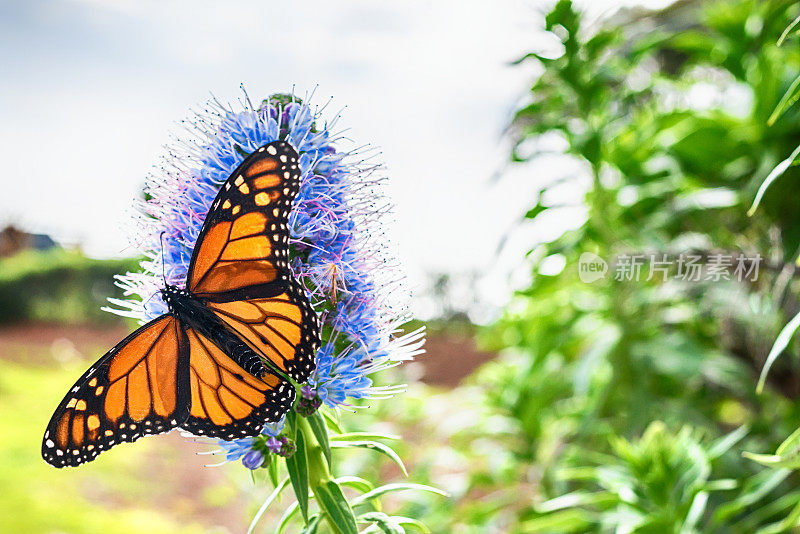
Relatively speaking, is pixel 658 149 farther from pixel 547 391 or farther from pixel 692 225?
pixel 547 391

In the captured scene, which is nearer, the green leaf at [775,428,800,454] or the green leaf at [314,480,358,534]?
the green leaf at [314,480,358,534]

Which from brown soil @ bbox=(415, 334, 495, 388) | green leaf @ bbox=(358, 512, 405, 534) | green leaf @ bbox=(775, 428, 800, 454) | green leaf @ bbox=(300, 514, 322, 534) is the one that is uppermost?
green leaf @ bbox=(300, 514, 322, 534)

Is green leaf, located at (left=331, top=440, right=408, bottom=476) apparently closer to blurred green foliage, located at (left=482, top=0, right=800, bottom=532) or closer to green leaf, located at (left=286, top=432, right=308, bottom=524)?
green leaf, located at (left=286, top=432, right=308, bottom=524)

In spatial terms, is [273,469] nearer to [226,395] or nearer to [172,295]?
[226,395]

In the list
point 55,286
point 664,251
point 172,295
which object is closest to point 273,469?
point 172,295

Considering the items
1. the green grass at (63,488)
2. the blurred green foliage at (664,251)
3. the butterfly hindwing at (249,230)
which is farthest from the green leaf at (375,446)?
the green grass at (63,488)

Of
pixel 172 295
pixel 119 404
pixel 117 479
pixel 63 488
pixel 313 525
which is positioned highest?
pixel 172 295

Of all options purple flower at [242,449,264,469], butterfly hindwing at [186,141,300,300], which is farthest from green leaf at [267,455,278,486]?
butterfly hindwing at [186,141,300,300]
